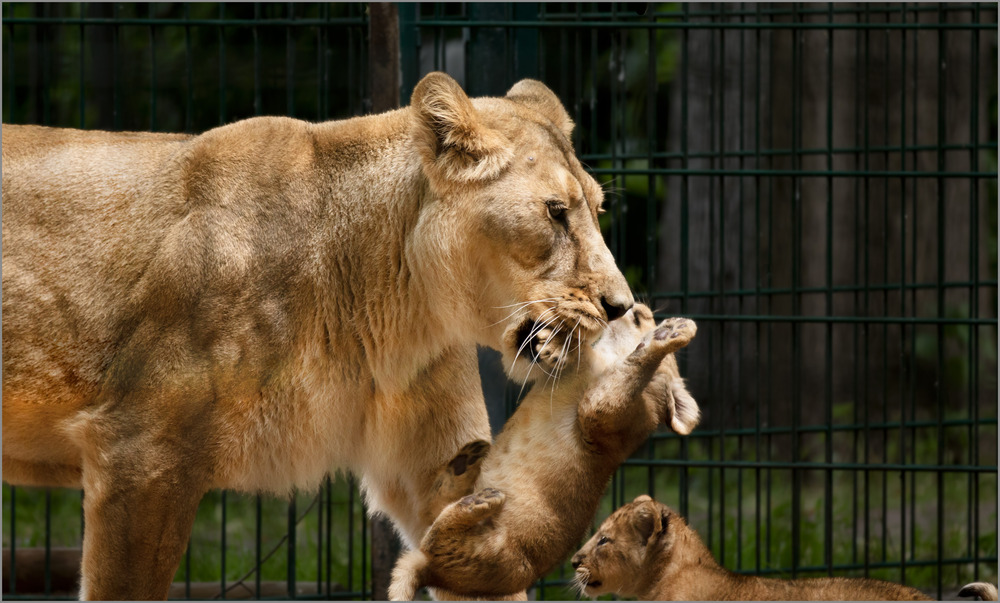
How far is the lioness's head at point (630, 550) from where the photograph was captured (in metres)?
4.07

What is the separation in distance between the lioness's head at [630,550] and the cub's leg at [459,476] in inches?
27.8

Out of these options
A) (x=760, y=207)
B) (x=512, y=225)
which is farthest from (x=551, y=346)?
(x=760, y=207)

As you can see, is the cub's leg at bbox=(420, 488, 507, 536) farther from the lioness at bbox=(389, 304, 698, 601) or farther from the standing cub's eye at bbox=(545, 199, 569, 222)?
the standing cub's eye at bbox=(545, 199, 569, 222)

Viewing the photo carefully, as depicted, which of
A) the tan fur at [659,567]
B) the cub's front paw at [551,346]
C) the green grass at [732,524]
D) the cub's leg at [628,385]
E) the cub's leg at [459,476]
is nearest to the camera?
the cub's front paw at [551,346]

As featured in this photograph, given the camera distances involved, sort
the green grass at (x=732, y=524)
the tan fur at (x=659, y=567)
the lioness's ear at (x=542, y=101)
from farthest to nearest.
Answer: the green grass at (x=732, y=524) < the tan fur at (x=659, y=567) < the lioness's ear at (x=542, y=101)

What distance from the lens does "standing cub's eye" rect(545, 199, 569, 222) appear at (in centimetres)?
325

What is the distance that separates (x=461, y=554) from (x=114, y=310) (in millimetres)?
1246

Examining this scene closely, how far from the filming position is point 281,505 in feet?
26.3

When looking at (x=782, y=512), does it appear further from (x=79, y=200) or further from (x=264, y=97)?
(x=79, y=200)

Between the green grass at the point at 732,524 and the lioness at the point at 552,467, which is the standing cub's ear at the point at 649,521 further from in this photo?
the green grass at the point at 732,524

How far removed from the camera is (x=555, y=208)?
3.25 m

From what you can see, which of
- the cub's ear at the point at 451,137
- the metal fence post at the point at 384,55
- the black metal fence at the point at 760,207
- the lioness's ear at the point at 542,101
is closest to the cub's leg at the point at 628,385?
the cub's ear at the point at 451,137

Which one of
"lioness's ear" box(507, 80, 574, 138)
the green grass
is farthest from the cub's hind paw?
the green grass

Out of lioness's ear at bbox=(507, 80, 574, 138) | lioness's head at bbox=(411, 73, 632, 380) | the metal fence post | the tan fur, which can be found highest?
the metal fence post
